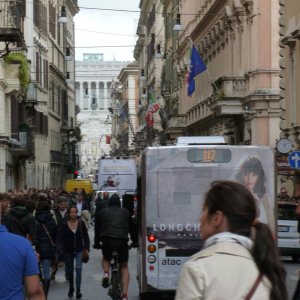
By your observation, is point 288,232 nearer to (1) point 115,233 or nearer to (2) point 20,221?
(1) point 115,233

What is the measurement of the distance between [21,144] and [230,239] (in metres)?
49.2

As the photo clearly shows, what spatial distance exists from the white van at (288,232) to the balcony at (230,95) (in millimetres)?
17824

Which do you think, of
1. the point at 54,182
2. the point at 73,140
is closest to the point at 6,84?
the point at 54,182

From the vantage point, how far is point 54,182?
82.4m

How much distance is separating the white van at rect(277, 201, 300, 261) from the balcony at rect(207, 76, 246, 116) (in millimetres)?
17824

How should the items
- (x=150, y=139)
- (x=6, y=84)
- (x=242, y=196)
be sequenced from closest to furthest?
1. (x=242, y=196)
2. (x=6, y=84)
3. (x=150, y=139)

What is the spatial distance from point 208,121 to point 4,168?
36.7 ft

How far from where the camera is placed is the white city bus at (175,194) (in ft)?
51.4

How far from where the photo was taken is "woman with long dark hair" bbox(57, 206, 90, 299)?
17.8 meters

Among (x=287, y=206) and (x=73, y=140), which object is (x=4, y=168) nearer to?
(x=287, y=206)

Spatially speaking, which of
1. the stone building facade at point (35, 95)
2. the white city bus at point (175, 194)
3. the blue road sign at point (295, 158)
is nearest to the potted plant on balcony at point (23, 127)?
the stone building facade at point (35, 95)

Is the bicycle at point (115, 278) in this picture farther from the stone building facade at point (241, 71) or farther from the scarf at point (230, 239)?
the stone building facade at point (241, 71)

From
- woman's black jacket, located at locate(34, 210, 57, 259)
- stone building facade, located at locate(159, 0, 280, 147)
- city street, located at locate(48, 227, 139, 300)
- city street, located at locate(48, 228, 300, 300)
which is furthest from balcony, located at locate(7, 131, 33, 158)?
woman's black jacket, located at locate(34, 210, 57, 259)

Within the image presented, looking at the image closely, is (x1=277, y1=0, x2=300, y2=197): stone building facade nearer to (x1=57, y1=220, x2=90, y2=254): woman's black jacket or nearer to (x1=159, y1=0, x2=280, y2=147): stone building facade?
(x1=159, y1=0, x2=280, y2=147): stone building facade
